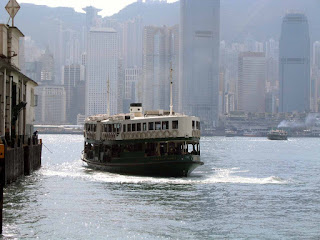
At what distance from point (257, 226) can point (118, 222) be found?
7296 millimetres

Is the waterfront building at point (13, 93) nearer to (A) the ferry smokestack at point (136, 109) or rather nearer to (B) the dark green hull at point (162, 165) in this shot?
(B) the dark green hull at point (162, 165)

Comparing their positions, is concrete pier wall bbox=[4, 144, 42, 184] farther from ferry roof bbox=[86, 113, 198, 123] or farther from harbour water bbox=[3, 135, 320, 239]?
ferry roof bbox=[86, 113, 198, 123]

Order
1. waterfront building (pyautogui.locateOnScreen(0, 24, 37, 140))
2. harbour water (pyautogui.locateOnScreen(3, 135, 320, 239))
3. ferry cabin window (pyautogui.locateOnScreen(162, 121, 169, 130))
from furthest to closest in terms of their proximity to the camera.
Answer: ferry cabin window (pyautogui.locateOnScreen(162, 121, 169, 130)) → waterfront building (pyautogui.locateOnScreen(0, 24, 37, 140)) → harbour water (pyautogui.locateOnScreen(3, 135, 320, 239))

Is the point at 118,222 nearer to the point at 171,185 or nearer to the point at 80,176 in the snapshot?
the point at 171,185

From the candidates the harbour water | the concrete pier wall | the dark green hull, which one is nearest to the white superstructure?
the dark green hull

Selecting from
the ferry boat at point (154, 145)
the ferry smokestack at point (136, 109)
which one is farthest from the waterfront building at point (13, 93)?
the ferry smokestack at point (136, 109)

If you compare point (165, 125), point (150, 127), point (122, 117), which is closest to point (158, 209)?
point (165, 125)

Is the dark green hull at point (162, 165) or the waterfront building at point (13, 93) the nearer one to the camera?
the waterfront building at point (13, 93)

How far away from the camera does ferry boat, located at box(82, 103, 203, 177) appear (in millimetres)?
60969

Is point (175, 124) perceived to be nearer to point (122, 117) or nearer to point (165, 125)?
point (165, 125)

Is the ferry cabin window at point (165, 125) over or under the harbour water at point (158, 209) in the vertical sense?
over

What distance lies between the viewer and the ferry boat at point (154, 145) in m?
61.0

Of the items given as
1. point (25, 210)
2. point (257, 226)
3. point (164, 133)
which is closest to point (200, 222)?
point (257, 226)

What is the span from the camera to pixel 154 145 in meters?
62.7
